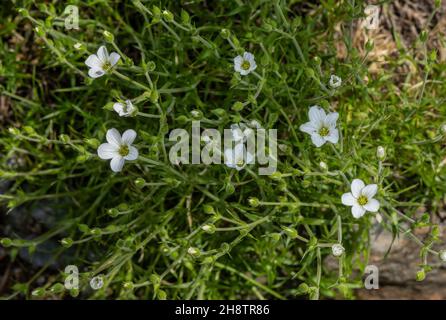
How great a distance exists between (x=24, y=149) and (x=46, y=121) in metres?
0.28

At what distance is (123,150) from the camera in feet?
9.50

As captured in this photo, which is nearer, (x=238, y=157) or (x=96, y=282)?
(x=238, y=157)

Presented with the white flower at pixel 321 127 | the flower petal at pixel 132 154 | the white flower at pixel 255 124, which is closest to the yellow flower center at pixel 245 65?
the white flower at pixel 255 124

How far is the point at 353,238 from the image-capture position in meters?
3.70

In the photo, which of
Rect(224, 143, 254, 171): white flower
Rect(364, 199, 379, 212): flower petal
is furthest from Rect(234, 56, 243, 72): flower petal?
Rect(364, 199, 379, 212): flower petal

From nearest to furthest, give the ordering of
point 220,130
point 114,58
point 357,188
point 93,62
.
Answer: point 357,188, point 114,58, point 93,62, point 220,130

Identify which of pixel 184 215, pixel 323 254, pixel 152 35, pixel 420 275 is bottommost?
pixel 420 275

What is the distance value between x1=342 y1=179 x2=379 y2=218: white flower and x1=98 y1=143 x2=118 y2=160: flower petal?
48.1 inches

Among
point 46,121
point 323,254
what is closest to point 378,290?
point 323,254

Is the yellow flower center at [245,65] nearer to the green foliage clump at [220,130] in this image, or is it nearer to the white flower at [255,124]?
the green foliage clump at [220,130]

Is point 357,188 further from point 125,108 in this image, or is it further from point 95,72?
point 95,72

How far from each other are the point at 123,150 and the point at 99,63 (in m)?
0.53

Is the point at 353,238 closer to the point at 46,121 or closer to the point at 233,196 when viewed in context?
the point at 233,196

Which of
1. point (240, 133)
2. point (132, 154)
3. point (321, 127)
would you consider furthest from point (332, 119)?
point (132, 154)
